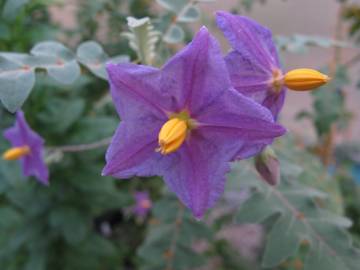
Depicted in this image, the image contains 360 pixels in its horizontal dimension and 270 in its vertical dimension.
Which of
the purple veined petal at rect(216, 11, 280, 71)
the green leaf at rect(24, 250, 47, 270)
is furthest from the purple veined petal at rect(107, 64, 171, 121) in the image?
the green leaf at rect(24, 250, 47, 270)

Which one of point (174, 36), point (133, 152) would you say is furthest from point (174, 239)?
point (133, 152)

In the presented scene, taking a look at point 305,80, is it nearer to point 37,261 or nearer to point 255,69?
point 255,69

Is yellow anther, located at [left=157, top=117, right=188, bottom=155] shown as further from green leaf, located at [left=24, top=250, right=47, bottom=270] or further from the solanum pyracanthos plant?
green leaf, located at [left=24, top=250, right=47, bottom=270]

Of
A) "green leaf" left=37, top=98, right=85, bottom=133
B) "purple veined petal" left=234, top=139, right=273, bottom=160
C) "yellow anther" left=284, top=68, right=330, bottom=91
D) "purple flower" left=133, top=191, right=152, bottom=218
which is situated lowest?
"purple flower" left=133, top=191, right=152, bottom=218

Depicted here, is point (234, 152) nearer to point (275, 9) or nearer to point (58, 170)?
point (58, 170)

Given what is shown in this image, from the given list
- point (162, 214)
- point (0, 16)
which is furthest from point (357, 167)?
point (0, 16)
